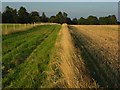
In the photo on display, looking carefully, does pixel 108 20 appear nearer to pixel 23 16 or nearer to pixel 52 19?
pixel 52 19

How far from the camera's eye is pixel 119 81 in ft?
42.5

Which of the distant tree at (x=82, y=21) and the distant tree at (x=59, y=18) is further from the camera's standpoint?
the distant tree at (x=82, y=21)

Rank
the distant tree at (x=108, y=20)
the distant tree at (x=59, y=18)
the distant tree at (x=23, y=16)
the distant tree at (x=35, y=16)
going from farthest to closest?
the distant tree at (x=59, y=18) < the distant tree at (x=108, y=20) < the distant tree at (x=35, y=16) < the distant tree at (x=23, y=16)

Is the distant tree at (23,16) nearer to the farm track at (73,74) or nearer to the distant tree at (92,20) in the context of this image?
the distant tree at (92,20)

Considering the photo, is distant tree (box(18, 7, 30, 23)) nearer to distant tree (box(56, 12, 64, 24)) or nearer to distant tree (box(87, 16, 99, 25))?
distant tree (box(56, 12, 64, 24))

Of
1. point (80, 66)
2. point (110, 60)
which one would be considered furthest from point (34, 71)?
point (110, 60)

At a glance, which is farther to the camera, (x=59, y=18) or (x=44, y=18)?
(x=59, y=18)

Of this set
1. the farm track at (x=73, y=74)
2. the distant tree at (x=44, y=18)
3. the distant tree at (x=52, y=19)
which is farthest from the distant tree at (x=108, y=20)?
the farm track at (x=73, y=74)

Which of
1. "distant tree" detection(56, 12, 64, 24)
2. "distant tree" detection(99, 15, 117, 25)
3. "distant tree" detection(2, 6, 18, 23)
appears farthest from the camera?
"distant tree" detection(56, 12, 64, 24)

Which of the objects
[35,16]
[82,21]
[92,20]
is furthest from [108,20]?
[35,16]

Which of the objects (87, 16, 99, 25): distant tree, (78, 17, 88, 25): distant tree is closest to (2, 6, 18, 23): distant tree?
(78, 17, 88, 25): distant tree

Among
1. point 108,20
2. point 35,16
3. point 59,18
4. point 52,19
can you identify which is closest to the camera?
point 35,16

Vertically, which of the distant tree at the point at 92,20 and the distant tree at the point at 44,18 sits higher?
the distant tree at the point at 44,18

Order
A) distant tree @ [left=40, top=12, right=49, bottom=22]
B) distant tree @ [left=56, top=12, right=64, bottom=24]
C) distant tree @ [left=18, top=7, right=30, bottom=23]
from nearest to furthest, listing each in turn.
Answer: distant tree @ [left=18, top=7, right=30, bottom=23] → distant tree @ [left=40, top=12, right=49, bottom=22] → distant tree @ [left=56, top=12, right=64, bottom=24]
